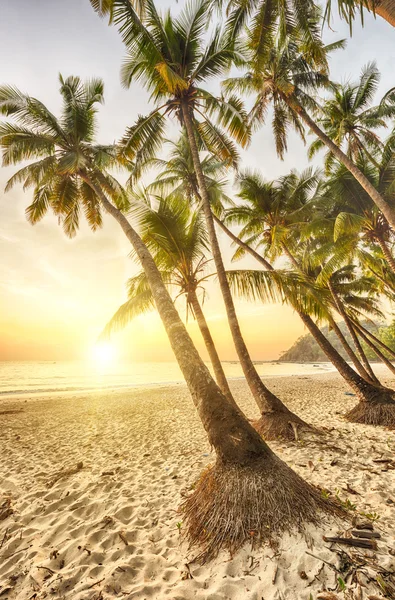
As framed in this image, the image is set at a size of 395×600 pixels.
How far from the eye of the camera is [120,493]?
3.94 m

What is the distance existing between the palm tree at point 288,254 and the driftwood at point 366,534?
14.2ft

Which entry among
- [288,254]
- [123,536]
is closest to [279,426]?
[123,536]

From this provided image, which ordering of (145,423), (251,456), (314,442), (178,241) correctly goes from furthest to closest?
(145,423) → (178,241) → (314,442) → (251,456)

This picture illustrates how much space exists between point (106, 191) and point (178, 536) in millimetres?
9346

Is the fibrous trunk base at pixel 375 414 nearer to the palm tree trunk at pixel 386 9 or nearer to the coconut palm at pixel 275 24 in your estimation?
the palm tree trunk at pixel 386 9

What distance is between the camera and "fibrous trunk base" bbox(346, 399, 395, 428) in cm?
697

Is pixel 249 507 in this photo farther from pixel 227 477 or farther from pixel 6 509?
pixel 6 509

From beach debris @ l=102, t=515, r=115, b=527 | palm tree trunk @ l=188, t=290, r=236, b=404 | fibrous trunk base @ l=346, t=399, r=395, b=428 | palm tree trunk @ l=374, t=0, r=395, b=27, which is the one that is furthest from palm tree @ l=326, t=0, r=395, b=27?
fibrous trunk base @ l=346, t=399, r=395, b=428

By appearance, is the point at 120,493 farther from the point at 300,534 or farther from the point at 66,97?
the point at 66,97

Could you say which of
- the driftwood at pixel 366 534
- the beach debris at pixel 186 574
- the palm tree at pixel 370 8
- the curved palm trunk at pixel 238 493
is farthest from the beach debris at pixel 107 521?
the palm tree at pixel 370 8

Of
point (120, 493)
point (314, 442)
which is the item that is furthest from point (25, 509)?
point (314, 442)

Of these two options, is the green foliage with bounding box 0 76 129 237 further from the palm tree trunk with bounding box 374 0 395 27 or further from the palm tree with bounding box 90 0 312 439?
the palm tree trunk with bounding box 374 0 395 27

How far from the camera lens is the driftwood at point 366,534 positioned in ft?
7.98

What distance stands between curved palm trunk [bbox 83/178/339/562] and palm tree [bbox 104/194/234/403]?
3.12 meters
